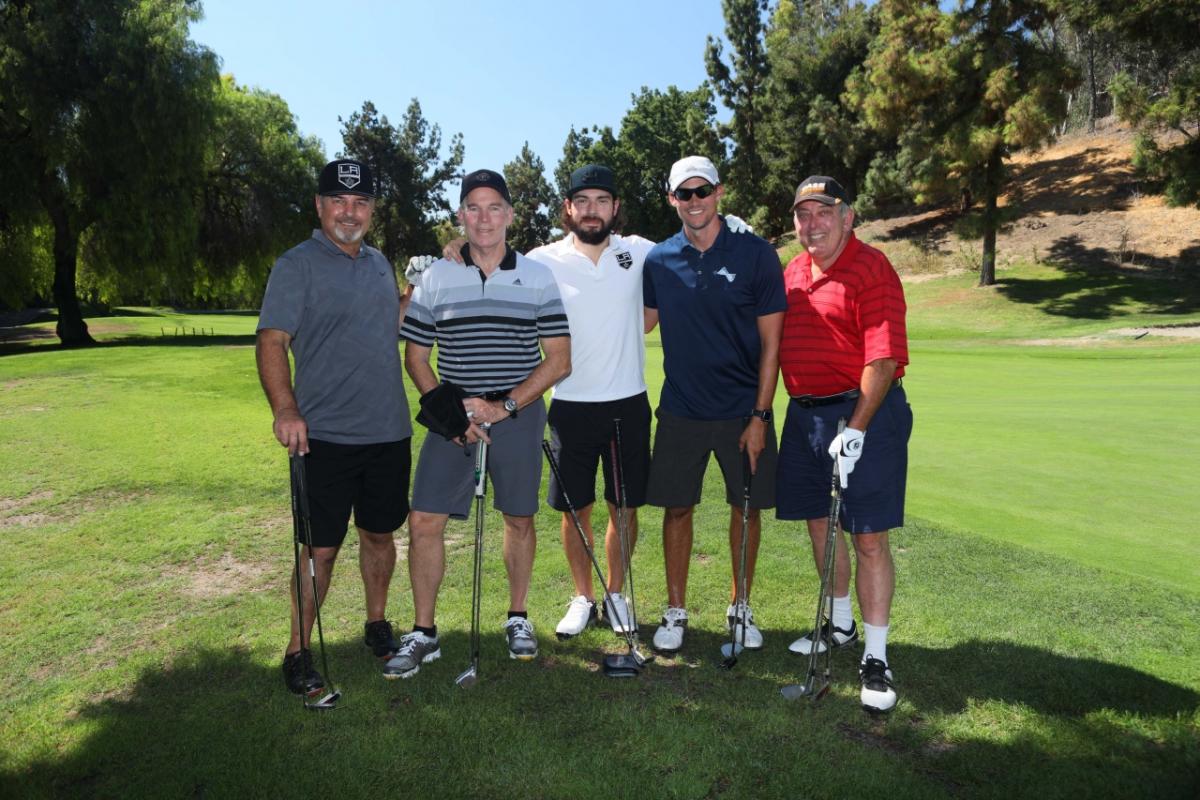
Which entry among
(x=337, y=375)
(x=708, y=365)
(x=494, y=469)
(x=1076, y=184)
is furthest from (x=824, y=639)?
(x=1076, y=184)

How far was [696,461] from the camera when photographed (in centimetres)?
438

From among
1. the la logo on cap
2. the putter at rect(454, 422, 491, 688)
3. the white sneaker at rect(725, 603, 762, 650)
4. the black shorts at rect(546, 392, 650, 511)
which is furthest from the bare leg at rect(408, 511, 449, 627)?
the la logo on cap

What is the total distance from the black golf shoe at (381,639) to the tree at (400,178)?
57.1m

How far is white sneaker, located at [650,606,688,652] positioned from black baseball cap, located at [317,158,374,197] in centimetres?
256

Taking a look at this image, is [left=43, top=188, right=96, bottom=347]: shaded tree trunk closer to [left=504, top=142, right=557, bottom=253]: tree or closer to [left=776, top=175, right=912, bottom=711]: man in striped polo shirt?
[left=776, top=175, right=912, bottom=711]: man in striped polo shirt

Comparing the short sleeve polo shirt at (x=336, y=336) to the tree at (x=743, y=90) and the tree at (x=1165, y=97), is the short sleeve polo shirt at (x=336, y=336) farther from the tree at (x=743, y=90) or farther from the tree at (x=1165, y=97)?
the tree at (x=743, y=90)

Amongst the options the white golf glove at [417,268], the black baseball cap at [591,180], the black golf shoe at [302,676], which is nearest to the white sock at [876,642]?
the black golf shoe at [302,676]

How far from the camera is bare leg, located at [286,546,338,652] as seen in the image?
3854 mm

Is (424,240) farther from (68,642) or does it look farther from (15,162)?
(68,642)

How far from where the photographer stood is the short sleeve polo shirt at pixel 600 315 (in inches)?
173

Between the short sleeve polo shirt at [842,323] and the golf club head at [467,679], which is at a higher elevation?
the short sleeve polo shirt at [842,323]

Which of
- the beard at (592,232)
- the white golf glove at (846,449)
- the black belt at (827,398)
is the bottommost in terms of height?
the white golf glove at (846,449)

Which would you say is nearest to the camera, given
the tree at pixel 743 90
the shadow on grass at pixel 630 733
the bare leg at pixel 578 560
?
the shadow on grass at pixel 630 733

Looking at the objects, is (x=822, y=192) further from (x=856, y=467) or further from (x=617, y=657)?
(x=617, y=657)
